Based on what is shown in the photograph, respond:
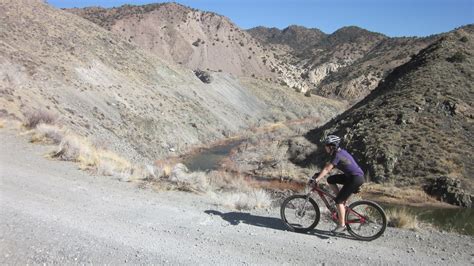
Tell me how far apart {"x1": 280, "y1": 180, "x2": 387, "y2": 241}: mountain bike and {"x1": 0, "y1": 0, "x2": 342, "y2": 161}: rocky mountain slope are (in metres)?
20.3

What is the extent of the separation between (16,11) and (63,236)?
4897 centimetres

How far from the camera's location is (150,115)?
4450cm

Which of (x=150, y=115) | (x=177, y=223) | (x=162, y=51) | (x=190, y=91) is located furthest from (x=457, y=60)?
(x=162, y=51)

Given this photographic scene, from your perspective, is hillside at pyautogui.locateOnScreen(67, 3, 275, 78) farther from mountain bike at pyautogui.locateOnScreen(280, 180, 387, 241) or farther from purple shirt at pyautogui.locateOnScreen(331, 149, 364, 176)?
purple shirt at pyautogui.locateOnScreen(331, 149, 364, 176)

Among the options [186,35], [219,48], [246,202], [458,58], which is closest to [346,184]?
[246,202]

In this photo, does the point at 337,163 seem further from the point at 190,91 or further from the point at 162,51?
the point at 162,51

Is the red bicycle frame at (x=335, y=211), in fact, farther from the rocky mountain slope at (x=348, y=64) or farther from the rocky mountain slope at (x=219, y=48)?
the rocky mountain slope at (x=348, y=64)

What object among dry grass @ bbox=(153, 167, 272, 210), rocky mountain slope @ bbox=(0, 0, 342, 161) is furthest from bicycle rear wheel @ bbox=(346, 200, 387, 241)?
rocky mountain slope @ bbox=(0, 0, 342, 161)

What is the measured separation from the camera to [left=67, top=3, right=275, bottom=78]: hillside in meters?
95.6

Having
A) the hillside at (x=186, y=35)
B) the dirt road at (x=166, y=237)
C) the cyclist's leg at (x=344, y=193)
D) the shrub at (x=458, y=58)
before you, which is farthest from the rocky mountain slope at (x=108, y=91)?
the hillside at (x=186, y=35)

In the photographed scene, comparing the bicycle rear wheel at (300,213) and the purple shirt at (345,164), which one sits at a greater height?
the purple shirt at (345,164)

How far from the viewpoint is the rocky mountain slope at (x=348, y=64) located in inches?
3942

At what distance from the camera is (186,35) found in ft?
337

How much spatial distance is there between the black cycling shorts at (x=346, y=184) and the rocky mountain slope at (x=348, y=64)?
3324 inches
